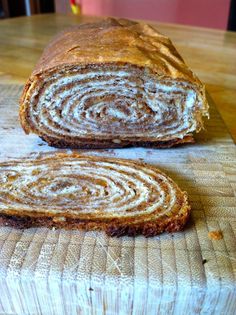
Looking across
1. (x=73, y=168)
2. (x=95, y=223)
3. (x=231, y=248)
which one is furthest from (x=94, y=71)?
(x=231, y=248)

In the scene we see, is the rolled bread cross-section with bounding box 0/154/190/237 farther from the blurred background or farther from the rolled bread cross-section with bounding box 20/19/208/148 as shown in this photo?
the blurred background

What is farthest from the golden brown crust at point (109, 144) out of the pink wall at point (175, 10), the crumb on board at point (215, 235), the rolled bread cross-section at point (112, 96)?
the pink wall at point (175, 10)

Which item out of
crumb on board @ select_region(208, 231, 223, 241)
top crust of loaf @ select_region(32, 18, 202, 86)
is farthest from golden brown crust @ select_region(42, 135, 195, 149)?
crumb on board @ select_region(208, 231, 223, 241)

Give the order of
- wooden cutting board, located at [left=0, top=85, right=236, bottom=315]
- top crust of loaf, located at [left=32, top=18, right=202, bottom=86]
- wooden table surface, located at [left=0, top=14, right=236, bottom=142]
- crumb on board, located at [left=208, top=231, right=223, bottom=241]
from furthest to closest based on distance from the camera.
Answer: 1. wooden table surface, located at [left=0, top=14, right=236, bottom=142]
2. top crust of loaf, located at [left=32, top=18, right=202, bottom=86]
3. crumb on board, located at [left=208, top=231, right=223, bottom=241]
4. wooden cutting board, located at [left=0, top=85, right=236, bottom=315]

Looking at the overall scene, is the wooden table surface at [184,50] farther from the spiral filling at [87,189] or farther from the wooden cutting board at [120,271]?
the wooden cutting board at [120,271]

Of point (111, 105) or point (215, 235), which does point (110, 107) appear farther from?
point (215, 235)

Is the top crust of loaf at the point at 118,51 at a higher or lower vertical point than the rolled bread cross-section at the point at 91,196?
higher
